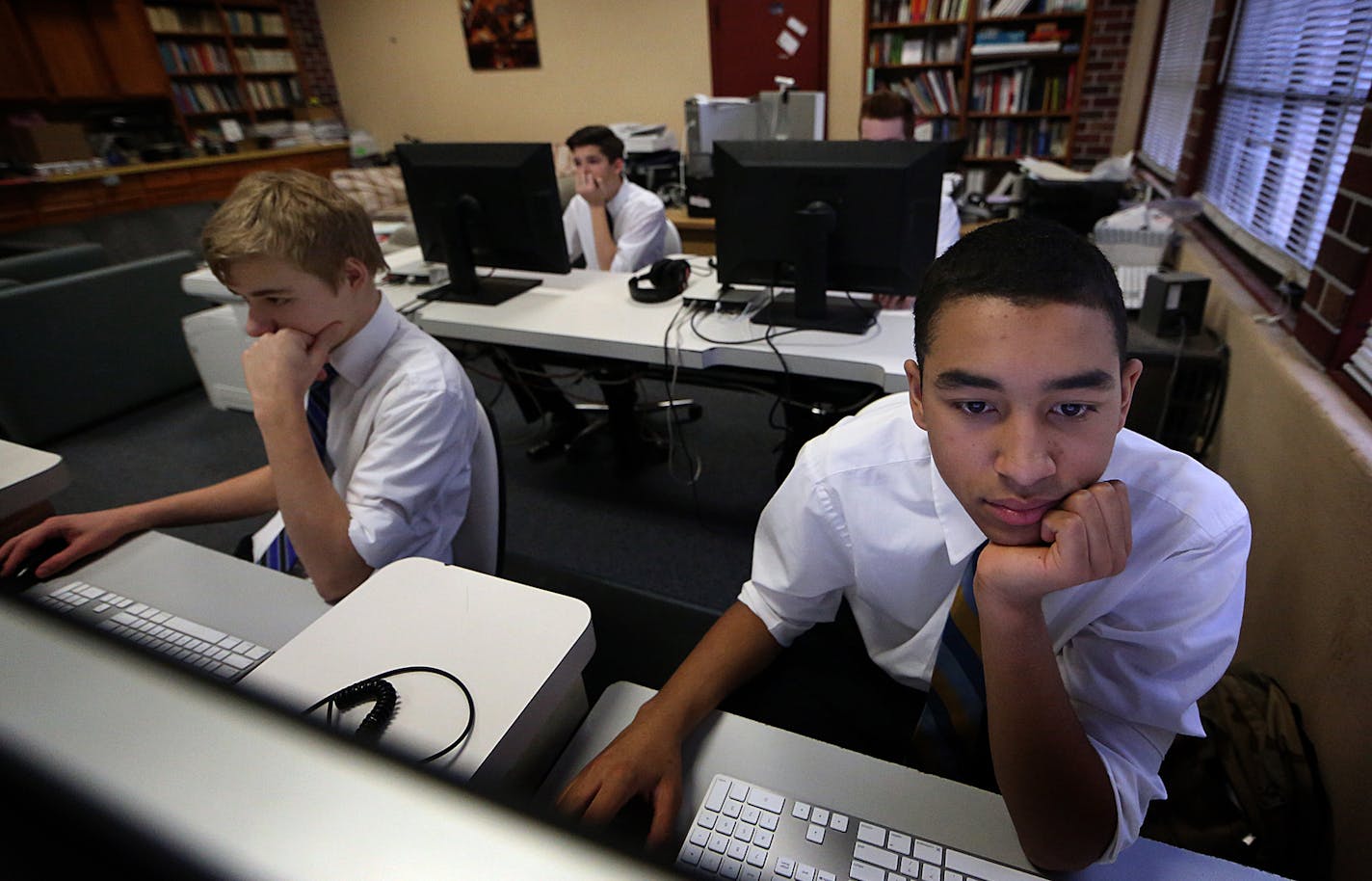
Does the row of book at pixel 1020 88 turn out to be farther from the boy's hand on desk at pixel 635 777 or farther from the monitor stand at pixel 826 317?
the boy's hand on desk at pixel 635 777

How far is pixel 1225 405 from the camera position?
1804mm

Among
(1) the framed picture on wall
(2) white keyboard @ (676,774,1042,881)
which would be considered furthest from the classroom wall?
(1) the framed picture on wall

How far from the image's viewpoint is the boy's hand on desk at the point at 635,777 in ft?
2.00

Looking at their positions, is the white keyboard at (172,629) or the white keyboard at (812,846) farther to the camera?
the white keyboard at (172,629)

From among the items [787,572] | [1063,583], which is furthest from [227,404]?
[1063,583]

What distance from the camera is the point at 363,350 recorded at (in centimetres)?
112

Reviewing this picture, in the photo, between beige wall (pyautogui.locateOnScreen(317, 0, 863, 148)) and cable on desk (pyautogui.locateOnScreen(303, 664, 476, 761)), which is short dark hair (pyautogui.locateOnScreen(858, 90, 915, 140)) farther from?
cable on desk (pyautogui.locateOnScreen(303, 664, 476, 761))

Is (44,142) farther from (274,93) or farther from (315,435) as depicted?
(315,435)

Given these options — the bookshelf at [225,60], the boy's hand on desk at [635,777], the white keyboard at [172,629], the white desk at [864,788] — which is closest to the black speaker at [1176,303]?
the white desk at [864,788]

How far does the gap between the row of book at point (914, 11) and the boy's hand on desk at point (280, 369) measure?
417 cm

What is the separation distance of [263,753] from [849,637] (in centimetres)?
98

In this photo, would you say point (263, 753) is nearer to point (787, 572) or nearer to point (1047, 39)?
point (787, 572)

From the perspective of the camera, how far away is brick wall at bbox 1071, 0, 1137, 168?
12.2 feet

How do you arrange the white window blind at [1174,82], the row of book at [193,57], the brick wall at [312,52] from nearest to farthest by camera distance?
the white window blind at [1174,82] < the row of book at [193,57] < the brick wall at [312,52]
